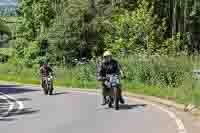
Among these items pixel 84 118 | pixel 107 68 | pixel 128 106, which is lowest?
pixel 128 106

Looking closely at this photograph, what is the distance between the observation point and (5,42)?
13400 cm

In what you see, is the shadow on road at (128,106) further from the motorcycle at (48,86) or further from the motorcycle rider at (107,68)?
the motorcycle at (48,86)

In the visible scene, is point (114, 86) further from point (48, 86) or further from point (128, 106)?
point (48, 86)

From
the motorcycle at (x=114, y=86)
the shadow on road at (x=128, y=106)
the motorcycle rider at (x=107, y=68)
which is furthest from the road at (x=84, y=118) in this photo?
the motorcycle rider at (x=107, y=68)

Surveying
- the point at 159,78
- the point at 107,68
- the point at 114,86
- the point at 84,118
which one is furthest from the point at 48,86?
the point at 84,118

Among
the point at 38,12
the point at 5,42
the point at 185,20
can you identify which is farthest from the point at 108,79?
the point at 5,42

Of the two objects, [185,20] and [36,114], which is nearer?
[36,114]

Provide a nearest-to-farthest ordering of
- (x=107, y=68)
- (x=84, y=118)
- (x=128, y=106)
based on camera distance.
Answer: (x=84, y=118) → (x=107, y=68) → (x=128, y=106)

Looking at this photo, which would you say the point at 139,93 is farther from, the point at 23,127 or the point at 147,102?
the point at 23,127

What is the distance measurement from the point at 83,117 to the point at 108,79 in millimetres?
2941

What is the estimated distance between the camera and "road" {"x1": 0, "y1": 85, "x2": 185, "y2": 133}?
1557cm

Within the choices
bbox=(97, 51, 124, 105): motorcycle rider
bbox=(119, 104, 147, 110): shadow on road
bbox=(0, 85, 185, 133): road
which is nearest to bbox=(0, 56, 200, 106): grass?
bbox=(119, 104, 147, 110): shadow on road

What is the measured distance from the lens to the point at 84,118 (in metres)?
18.4

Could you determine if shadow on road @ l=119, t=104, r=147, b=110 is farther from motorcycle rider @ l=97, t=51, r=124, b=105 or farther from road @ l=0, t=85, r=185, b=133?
motorcycle rider @ l=97, t=51, r=124, b=105
